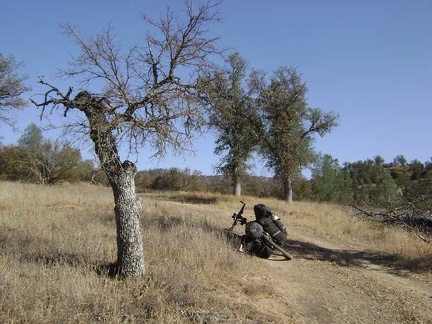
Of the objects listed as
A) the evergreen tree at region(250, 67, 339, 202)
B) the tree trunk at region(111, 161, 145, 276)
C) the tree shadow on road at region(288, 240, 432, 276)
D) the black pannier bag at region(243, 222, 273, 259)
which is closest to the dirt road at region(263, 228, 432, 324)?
the tree shadow on road at region(288, 240, 432, 276)

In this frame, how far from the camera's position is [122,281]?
6.15 meters

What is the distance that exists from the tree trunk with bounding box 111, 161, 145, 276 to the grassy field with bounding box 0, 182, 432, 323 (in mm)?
269

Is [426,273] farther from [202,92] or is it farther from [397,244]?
[202,92]

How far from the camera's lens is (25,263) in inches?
258

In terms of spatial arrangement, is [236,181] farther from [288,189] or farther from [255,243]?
[255,243]

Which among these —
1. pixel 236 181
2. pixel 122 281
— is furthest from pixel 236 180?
pixel 122 281

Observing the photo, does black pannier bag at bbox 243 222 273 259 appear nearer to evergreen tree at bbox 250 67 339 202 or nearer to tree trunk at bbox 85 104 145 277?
tree trunk at bbox 85 104 145 277

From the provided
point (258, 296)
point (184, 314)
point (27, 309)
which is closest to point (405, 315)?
point (258, 296)

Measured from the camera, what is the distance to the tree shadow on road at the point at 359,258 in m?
9.03

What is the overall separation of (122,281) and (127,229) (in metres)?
0.79

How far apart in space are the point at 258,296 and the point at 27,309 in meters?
3.52

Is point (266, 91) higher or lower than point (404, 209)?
higher

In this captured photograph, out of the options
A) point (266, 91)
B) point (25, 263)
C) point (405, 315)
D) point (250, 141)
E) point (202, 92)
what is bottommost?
point (405, 315)

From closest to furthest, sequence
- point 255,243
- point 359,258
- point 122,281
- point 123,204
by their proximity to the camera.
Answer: point 122,281 < point 123,204 < point 255,243 < point 359,258
